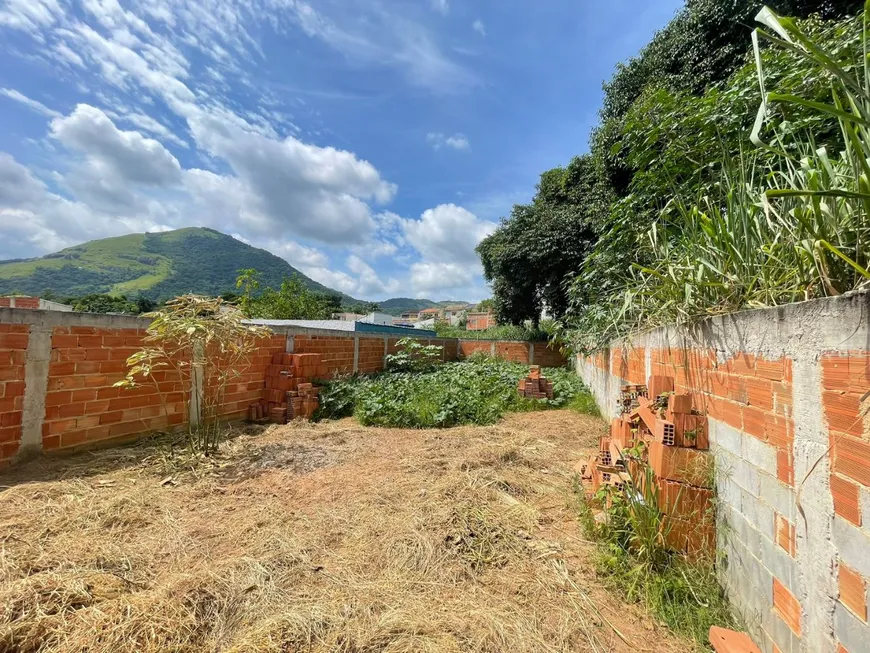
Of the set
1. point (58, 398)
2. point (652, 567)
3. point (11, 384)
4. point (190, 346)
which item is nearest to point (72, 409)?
point (58, 398)

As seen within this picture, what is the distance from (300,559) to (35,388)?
294 centimetres

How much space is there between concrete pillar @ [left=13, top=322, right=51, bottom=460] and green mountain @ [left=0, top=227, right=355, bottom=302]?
55.5 metres

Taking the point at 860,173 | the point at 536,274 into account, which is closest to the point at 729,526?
the point at 860,173

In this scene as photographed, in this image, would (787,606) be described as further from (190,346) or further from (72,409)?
(72,409)

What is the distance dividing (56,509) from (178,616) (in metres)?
1.70

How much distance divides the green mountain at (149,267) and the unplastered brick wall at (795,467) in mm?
58915

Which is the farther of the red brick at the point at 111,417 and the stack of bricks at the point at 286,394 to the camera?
the stack of bricks at the point at 286,394

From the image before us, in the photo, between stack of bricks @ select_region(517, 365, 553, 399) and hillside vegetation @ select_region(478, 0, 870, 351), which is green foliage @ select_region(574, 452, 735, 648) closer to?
hillside vegetation @ select_region(478, 0, 870, 351)

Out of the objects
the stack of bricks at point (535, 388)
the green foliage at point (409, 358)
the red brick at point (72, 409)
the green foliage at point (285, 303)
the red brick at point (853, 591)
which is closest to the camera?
the red brick at point (853, 591)

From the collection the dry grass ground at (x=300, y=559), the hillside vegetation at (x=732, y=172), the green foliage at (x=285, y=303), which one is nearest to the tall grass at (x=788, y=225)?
the hillside vegetation at (x=732, y=172)

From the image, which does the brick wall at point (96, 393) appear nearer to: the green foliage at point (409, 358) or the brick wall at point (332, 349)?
the brick wall at point (332, 349)

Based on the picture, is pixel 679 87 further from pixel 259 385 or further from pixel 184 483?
pixel 184 483

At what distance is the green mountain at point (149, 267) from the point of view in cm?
7244

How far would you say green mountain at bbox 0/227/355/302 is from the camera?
72438 mm
